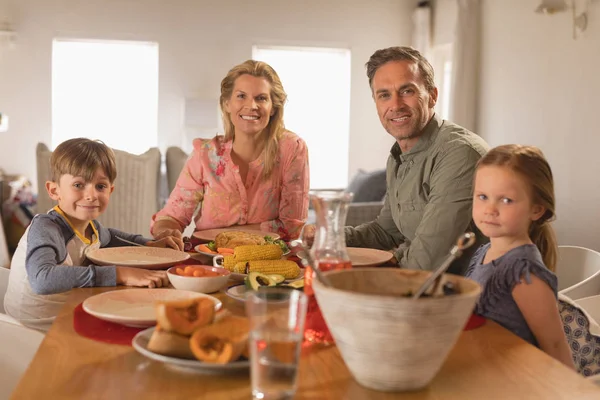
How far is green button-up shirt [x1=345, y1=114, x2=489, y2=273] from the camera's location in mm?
1948

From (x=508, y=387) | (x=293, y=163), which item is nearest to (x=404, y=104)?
(x=293, y=163)

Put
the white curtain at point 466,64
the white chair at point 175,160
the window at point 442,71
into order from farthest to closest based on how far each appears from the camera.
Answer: the window at point 442,71
the white curtain at point 466,64
the white chair at point 175,160

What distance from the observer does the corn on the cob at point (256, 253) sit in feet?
5.40

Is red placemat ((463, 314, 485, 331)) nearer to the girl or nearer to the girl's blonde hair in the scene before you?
the girl

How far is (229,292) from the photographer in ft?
4.68

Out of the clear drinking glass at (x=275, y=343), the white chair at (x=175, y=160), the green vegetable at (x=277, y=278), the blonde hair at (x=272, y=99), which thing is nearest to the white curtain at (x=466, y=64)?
the white chair at (x=175, y=160)

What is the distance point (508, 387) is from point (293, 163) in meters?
1.90

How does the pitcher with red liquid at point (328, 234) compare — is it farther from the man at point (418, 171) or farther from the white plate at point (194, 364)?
the man at point (418, 171)

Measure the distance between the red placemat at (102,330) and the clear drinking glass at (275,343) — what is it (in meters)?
0.33

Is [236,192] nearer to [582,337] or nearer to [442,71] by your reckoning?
[582,337]

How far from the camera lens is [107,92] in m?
8.27

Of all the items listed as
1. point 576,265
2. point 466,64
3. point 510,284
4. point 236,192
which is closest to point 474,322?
point 510,284

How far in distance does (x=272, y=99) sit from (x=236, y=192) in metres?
0.40

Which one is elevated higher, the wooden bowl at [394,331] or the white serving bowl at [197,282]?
the wooden bowl at [394,331]
